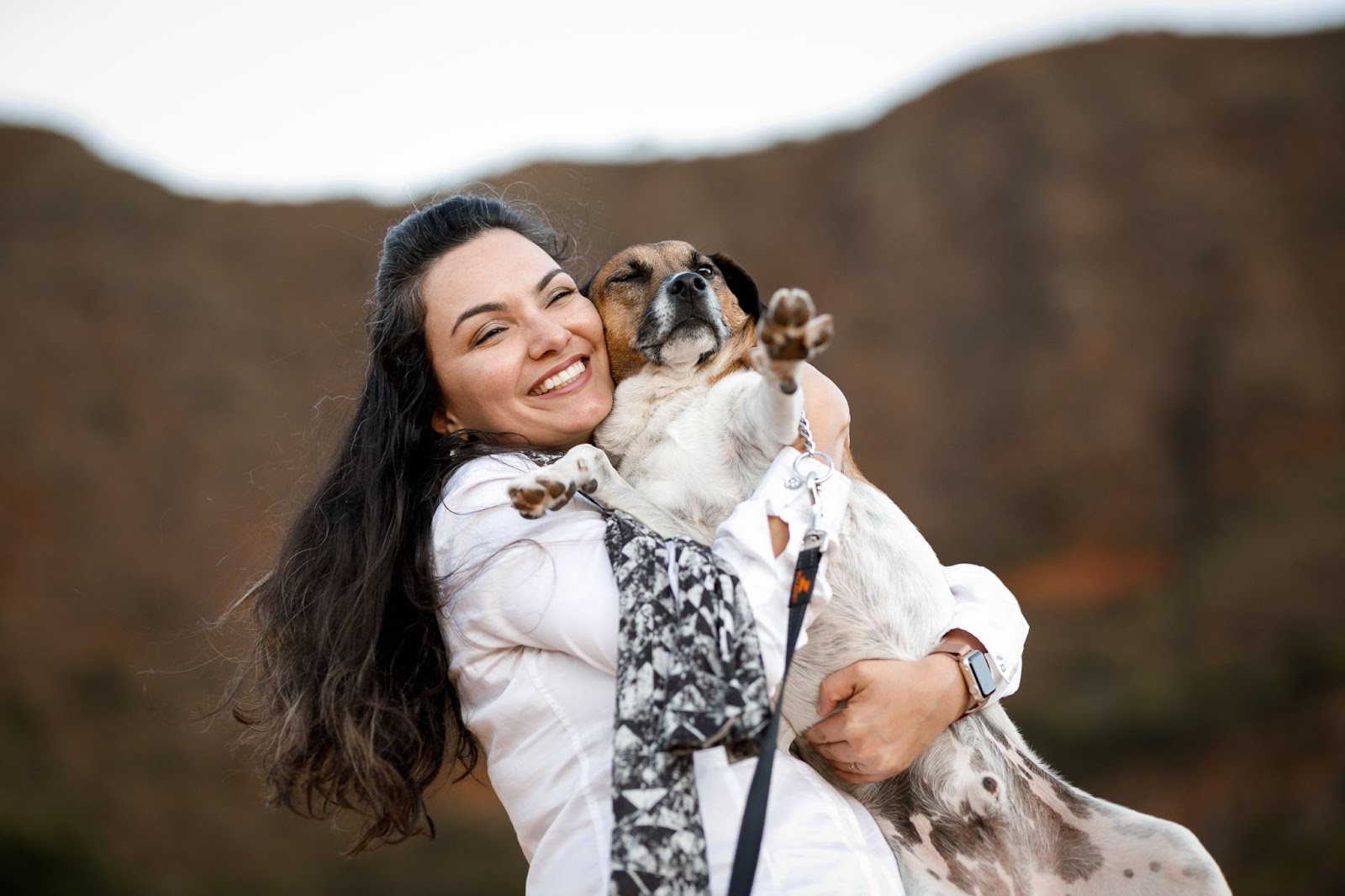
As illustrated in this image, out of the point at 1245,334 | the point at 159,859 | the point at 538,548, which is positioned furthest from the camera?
A: the point at 1245,334

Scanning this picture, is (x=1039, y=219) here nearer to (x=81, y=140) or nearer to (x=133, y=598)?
(x=133, y=598)

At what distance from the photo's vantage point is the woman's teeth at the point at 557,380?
8.46 feet

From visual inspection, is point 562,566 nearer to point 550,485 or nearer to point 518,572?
point 518,572

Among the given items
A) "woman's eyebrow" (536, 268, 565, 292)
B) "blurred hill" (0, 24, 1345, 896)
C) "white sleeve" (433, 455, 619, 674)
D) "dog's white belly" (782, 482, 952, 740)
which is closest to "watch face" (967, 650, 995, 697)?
"dog's white belly" (782, 482, 952, 740)

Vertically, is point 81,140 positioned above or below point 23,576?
above

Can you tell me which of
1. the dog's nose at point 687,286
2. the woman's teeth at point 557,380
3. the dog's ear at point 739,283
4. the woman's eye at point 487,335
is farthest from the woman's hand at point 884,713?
the dog's ear at point 739,283

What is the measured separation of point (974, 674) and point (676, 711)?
0.93 m

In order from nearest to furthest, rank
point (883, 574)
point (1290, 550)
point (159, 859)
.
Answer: point (883, 574)
point (159, 859)
point (1290, 550)

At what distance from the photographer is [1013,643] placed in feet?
8.14

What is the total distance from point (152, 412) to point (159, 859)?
23.4 ft

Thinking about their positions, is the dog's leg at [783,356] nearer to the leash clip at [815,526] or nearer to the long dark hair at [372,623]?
the leash clip at [815,526]

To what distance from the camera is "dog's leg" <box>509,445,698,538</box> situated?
219cm

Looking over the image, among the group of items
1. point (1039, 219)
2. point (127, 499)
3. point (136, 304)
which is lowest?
point (127, 499)

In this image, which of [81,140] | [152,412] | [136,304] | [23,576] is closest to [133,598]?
[23,576]
